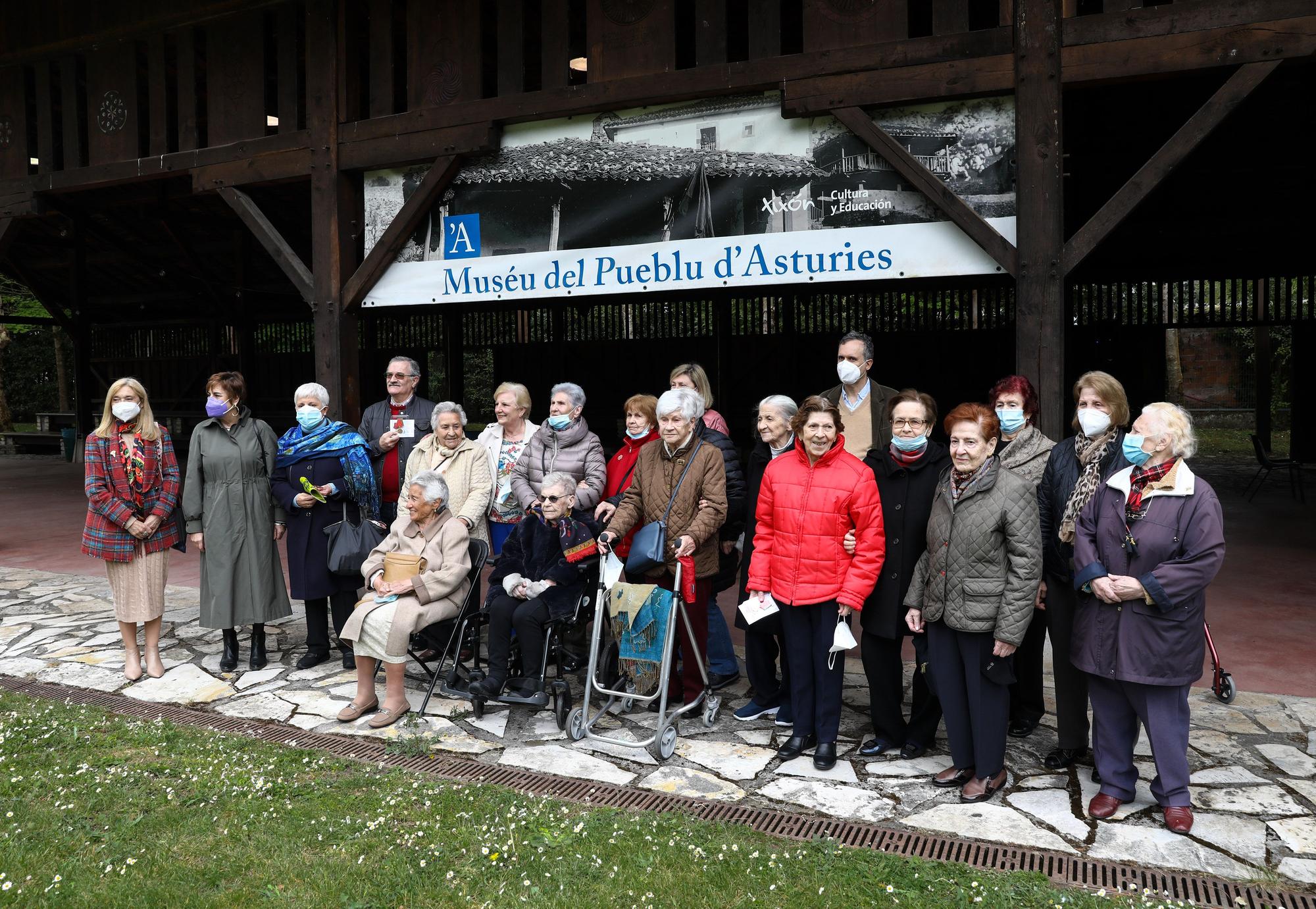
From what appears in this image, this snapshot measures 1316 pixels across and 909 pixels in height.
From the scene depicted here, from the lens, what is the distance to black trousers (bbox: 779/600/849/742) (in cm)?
439

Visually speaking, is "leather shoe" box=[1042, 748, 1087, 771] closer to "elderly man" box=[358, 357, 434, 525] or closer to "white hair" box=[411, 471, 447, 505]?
"white hair" box=[411, 471, 447, 505]

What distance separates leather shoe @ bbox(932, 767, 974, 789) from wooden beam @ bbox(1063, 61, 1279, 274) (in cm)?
298

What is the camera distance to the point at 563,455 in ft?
18.3

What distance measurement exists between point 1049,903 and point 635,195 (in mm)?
5096

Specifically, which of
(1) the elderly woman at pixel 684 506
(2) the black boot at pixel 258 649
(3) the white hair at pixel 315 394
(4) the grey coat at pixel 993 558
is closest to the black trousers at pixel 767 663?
(1) the elderly woman at pixel 684 506

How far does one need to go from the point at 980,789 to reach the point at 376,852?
93.1 inches

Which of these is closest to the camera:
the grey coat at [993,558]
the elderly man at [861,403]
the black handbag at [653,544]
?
the grey coat at [993,558]

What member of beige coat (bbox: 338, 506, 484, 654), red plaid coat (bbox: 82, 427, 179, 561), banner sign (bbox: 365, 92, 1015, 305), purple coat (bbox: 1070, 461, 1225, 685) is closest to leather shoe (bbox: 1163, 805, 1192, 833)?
purple coat (bbox: 1070, 461, 1225, 685)

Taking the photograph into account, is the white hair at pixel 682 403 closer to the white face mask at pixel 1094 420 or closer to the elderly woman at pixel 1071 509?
the elderly woman at pixel 1071 509

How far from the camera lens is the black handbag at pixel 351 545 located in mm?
5531

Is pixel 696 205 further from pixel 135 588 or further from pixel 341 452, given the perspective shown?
pixel 135 588

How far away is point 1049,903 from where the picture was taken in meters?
3.13

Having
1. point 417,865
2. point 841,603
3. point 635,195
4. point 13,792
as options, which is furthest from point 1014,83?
point 13,792

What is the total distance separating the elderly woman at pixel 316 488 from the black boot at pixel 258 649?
26 centimetres
